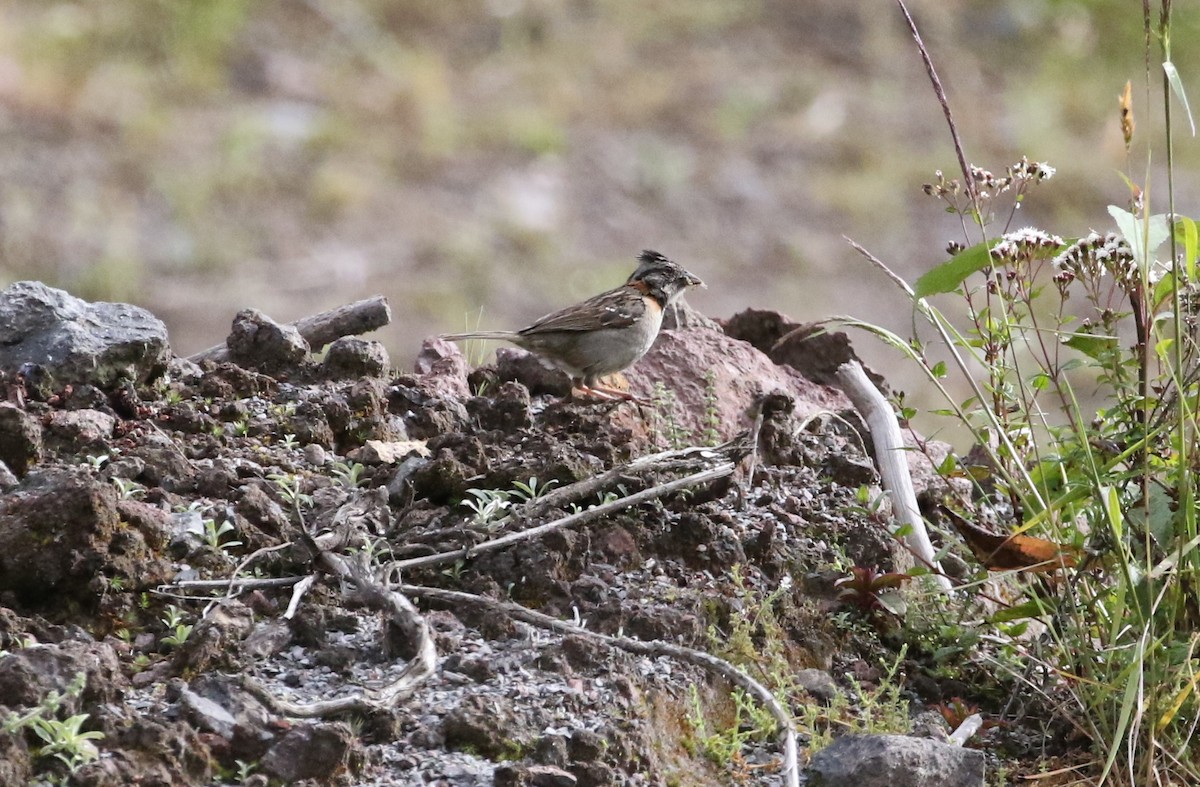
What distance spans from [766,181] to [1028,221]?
1.67m

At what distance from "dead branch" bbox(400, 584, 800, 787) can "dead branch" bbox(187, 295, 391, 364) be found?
1513mm

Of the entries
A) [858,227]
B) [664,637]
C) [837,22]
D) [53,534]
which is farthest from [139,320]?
[837,22]

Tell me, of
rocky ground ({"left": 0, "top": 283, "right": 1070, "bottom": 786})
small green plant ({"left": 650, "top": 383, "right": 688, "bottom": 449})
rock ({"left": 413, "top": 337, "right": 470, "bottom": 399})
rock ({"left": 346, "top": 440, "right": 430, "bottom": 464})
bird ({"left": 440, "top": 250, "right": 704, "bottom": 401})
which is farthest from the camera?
bird ({"left": 440, "top": 250, "right": 704, "bottom": 401})

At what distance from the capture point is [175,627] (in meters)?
3.12

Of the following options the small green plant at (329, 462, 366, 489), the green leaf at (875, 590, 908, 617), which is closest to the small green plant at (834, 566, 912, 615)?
the green leaf at (875, 590, 908, 617)

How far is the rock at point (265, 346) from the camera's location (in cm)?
438

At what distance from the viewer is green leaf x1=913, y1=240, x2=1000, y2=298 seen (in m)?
3.16

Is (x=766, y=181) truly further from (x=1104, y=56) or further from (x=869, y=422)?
(x=869, y=422)

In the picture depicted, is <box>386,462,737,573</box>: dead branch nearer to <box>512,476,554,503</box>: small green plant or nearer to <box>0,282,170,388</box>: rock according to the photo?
<box>512,476,554,503</box>: small green plant

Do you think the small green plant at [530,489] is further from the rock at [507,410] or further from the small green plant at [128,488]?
the small green plant at [128,488]

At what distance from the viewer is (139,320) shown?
13.5 ft

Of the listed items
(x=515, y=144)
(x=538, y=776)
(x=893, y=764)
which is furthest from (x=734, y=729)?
(x=515, y=144)

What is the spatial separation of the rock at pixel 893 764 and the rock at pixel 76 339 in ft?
6.55

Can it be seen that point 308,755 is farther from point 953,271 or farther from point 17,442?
point 953,271
